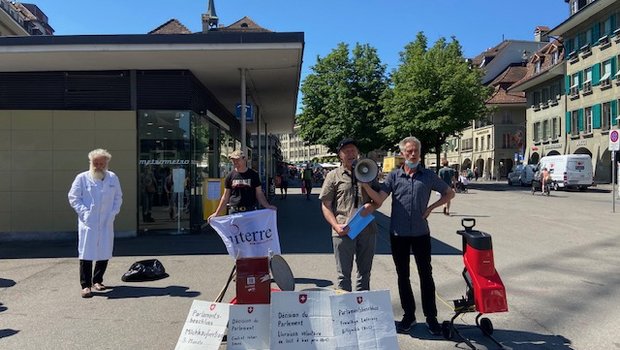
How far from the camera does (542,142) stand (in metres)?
50.7

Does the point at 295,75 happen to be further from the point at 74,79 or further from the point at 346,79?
the point at 346,79

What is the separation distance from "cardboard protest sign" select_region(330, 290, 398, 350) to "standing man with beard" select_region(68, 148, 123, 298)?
394 cm

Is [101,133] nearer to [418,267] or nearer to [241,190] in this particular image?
[241,190]

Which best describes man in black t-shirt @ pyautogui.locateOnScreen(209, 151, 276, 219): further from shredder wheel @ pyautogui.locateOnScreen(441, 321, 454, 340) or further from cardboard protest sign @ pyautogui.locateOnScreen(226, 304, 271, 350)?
shredder wheel @ pyautogui.locateOnScreen(441, 321, 454, 340)

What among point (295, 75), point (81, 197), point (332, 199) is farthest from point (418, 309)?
point (295, 75)

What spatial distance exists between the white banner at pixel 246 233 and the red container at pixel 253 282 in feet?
2.14

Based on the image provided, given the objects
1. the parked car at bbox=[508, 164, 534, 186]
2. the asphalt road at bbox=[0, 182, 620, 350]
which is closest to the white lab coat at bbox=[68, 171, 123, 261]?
the asphalt road at bbox=[0, 182, 620, 350]

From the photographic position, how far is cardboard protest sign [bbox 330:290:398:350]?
13.0 ft

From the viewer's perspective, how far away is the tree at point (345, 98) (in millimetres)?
41906

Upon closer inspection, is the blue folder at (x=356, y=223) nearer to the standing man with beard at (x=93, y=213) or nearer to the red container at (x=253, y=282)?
the red container at (x=253, y=282)

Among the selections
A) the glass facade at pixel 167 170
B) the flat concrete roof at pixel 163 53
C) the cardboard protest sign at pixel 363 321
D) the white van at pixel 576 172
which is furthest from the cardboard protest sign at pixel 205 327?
the white van at pixel 576 172

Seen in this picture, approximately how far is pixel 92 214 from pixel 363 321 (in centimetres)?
421

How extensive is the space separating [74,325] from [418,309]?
3682 millimetres

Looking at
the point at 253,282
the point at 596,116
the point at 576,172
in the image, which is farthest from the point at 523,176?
the point at 253,282
